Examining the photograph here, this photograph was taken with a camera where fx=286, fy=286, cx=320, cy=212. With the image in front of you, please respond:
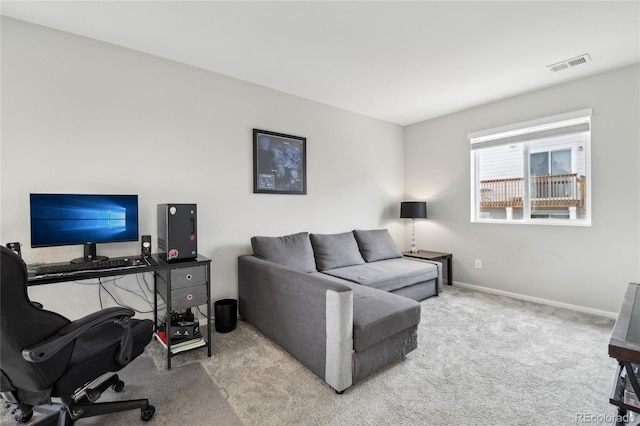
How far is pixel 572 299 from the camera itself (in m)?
3.20

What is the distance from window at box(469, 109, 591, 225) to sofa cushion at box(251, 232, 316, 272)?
249 centimetres

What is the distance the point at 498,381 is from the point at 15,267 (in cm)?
269

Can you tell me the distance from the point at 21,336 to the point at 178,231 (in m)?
1.13

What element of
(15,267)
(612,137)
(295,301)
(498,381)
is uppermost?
(612,137)

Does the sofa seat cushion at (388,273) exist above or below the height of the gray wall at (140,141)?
below

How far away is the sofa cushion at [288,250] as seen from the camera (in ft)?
9.55

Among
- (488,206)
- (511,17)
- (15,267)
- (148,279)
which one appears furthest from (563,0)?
(148,279)

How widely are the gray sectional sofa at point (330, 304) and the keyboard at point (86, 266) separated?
38.0 inches

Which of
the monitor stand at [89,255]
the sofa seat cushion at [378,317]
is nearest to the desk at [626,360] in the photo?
the sofa seat cushion at [378,317]

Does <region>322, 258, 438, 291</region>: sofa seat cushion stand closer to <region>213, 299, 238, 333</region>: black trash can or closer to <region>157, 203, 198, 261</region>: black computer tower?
<region>213, 299, 238, 333</region>: black trash can

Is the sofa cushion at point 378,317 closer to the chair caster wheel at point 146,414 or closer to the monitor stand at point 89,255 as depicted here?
the chair caster wheel at point 146,414

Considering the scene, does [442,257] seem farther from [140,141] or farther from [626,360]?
[140,141]

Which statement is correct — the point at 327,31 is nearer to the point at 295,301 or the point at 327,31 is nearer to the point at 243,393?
the point at 295,301

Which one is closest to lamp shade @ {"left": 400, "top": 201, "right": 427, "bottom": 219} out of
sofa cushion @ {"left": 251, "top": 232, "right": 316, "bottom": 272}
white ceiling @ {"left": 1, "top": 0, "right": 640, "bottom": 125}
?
white ceiling @ {"left": 1, "top": 0, "right": 640, "bottom": 125}
